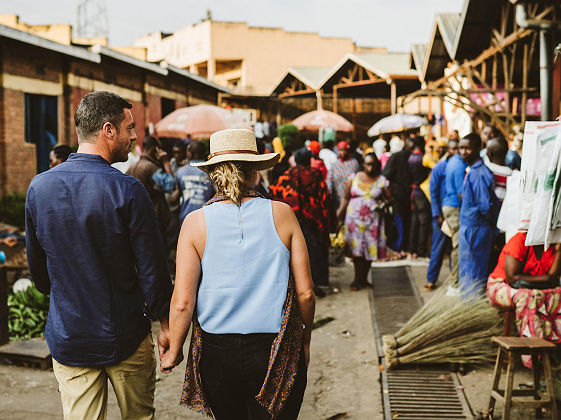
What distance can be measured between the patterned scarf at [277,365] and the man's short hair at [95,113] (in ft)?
1.85

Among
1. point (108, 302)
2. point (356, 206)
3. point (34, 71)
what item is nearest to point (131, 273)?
point (108, 302)

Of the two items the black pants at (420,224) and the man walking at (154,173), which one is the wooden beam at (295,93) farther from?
the man walking at (154,173)

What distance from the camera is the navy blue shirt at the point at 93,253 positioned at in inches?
100

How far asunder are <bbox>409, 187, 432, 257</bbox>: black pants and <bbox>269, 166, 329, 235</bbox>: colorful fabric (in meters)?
3.11

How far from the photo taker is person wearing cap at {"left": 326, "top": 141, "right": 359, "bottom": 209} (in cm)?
973

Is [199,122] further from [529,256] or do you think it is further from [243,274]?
[243,274]

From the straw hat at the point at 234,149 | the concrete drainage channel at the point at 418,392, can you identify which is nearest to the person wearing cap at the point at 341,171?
the concrete drainage channel at the point at 418,392

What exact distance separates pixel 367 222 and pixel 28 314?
4.31 m

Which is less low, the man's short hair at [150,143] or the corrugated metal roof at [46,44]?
the corrugated metal roof at [46,44]

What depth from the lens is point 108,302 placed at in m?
2.57

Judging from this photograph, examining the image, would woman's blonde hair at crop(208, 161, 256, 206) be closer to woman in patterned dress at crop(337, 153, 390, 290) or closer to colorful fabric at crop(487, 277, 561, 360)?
colorful fabric at crop(487, 277, 561, 360)

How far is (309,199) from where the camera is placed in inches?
296

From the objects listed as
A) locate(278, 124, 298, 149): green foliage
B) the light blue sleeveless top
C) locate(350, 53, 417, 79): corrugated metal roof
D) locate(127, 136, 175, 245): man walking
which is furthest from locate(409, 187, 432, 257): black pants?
locate(350, 53, 417, 79): corrugated metal roof

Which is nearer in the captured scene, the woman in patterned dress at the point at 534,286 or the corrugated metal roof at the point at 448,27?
the woman in patterned dress at the point at 534,286
